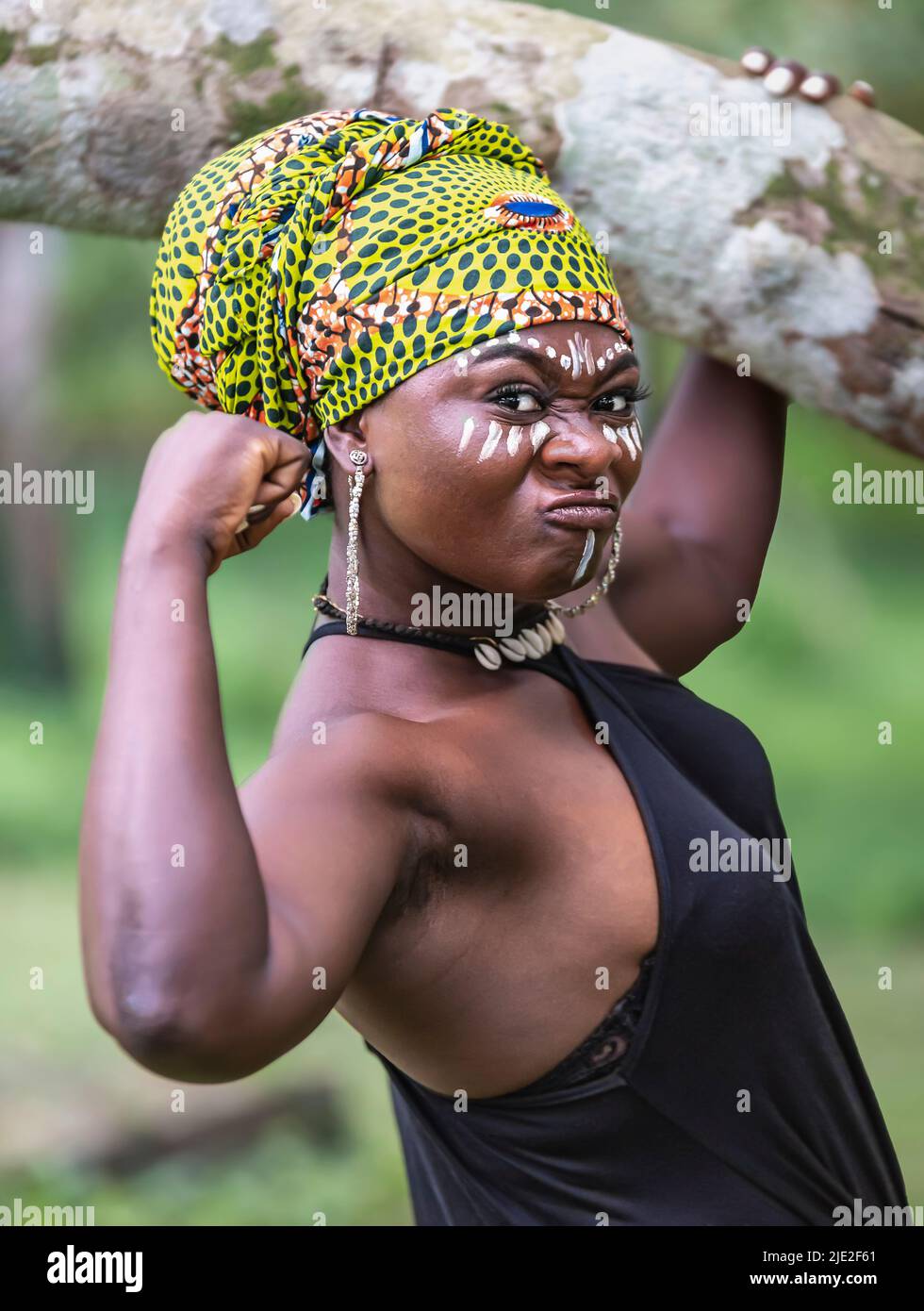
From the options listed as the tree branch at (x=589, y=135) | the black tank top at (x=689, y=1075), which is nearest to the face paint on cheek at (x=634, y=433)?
the black tank top at (x=689, y=1075)

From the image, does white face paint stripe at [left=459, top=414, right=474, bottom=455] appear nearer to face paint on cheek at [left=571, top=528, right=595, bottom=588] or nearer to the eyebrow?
the eyebrow

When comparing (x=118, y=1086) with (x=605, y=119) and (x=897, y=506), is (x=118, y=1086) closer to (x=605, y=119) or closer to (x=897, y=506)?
(x=605, y=119)

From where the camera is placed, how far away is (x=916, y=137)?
241 cm

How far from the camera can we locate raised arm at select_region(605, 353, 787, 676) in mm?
2525

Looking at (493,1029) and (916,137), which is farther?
(916,137)

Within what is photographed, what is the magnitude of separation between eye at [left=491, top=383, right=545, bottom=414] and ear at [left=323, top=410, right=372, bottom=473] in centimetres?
17

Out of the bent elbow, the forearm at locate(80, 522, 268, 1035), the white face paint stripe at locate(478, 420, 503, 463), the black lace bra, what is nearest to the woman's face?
the white face paint stripe at locate(478, 420, 503, 463)

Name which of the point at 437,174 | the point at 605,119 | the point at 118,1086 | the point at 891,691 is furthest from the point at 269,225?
the point at 891,691

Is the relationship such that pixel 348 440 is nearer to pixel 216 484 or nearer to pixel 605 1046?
pixel 216 484

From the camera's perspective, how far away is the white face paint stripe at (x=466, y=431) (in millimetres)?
1814

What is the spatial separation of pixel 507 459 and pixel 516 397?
0.26 feet

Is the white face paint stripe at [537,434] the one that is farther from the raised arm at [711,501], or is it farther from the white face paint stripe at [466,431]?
the raised arm at [711,501]

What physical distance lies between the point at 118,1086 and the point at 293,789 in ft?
12.4

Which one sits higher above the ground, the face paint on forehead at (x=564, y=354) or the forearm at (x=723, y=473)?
the face paint on forehead at (x=564, y=354)
